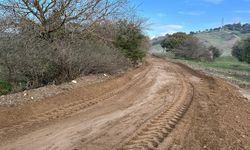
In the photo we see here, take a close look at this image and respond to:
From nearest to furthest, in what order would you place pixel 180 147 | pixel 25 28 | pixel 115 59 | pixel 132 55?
pixel 180 147, pixel 25 28, pixel 115 59, pixel 132 55

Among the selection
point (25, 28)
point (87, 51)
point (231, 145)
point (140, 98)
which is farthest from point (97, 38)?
point (231, 145)

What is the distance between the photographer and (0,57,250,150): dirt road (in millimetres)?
8312

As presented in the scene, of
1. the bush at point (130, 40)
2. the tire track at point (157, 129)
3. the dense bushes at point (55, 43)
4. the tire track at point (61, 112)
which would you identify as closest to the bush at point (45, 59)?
the dense bushes at point (55, 43)

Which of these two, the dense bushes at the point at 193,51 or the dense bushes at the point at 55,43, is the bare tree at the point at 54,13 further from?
the dense bushes at the point at 193,51

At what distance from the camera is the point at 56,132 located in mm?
9148

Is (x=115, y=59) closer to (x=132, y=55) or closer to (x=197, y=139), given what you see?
(x=132, y=55)

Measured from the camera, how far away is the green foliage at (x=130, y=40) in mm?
29906

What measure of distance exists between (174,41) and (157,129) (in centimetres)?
8134

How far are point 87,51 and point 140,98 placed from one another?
219 inches

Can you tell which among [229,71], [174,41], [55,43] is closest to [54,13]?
[55,43]

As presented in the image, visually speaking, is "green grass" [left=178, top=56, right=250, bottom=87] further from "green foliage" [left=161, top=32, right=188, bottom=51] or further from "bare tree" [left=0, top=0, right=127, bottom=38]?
"green foliage" [left=161, top=32, right=188, bottom=51]

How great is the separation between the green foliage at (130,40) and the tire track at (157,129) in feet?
53.6

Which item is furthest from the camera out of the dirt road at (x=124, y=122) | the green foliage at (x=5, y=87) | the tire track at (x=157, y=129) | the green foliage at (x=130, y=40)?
the green foliage at (x=130, y=40)

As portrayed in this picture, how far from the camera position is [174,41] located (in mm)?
89750
